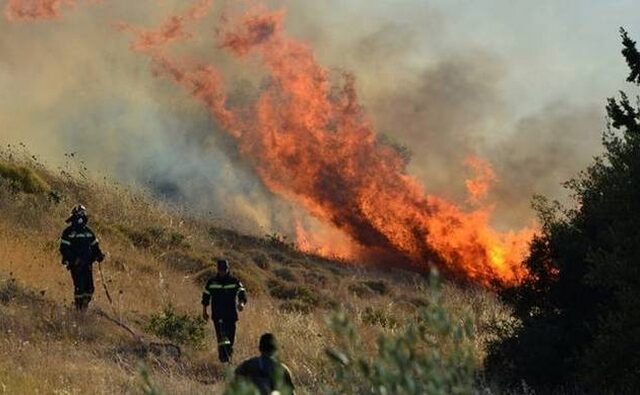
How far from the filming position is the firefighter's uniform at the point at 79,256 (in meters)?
16.5

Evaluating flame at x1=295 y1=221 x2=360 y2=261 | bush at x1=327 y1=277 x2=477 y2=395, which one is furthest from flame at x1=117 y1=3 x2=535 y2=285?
bush at x1=327 y1=277 x2=477 y2=395

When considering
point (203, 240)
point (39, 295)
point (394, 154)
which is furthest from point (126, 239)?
point (394, 154)

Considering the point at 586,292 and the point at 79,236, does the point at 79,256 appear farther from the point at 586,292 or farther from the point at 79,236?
the point at 586,292

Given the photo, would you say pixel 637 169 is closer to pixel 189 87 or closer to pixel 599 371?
pixel 599 371

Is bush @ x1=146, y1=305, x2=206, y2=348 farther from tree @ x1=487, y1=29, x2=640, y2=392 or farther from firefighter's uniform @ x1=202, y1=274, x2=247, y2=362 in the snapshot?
tree @ x1=487, y1=29, x2=640, y2=392

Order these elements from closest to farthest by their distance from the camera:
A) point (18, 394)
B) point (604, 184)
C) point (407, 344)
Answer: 1. point (407, 344)
2. point (18, 394)
3. point (604, 184)

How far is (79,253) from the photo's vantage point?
16.5 m

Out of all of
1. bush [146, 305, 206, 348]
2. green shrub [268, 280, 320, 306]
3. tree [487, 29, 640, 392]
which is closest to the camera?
tree [487, 29, 640, 392]

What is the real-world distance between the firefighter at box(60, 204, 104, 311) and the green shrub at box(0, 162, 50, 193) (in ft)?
42.3

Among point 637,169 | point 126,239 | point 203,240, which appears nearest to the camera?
point 637,169

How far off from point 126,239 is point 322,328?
38.5 ft

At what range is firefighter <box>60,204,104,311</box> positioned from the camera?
1644 centimetres

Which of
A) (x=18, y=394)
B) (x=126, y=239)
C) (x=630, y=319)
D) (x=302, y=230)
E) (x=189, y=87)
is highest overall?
(x=189, y=87)

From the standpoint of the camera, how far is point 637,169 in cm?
1050
